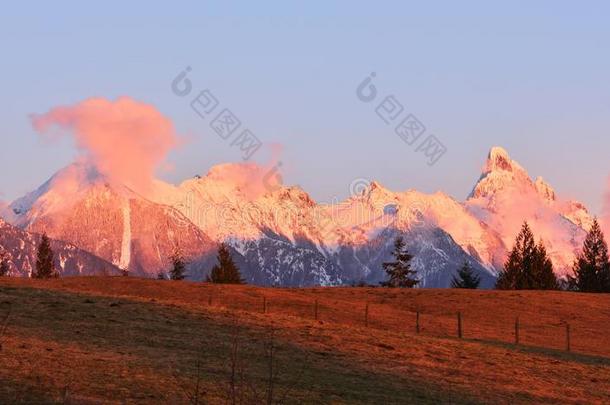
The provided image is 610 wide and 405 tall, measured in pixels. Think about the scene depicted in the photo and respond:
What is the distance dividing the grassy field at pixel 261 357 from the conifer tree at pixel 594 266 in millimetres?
53446

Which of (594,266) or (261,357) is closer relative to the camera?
(261,357)

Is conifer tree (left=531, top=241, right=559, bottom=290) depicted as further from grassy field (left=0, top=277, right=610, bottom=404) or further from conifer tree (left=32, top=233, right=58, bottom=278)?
conifer tree (left=32, top=233, right=58, bottom=278)

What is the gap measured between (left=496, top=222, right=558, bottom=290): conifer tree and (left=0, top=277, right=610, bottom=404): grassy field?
171 feet

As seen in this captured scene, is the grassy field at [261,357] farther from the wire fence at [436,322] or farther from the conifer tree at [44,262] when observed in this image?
the conifer tree at [44,262]

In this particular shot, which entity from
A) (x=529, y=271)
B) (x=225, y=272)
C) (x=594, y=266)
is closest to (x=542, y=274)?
(x=529, y=271)

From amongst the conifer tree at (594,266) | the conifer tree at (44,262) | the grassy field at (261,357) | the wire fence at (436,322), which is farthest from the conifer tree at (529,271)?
the conifer tree at (44,262)

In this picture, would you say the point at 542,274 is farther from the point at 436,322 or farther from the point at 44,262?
the point at 44,262

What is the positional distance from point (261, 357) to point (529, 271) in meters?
92.5

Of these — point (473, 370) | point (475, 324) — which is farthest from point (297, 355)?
point (475, 324)

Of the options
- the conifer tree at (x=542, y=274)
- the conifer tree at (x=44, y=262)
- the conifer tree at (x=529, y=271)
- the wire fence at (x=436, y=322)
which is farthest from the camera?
the conifer tree at (x=44, y=262)

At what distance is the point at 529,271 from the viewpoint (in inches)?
5054

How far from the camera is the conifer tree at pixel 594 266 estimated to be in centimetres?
12656

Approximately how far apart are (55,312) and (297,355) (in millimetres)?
14364

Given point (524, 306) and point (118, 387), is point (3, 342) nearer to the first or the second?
point (118, 387)
